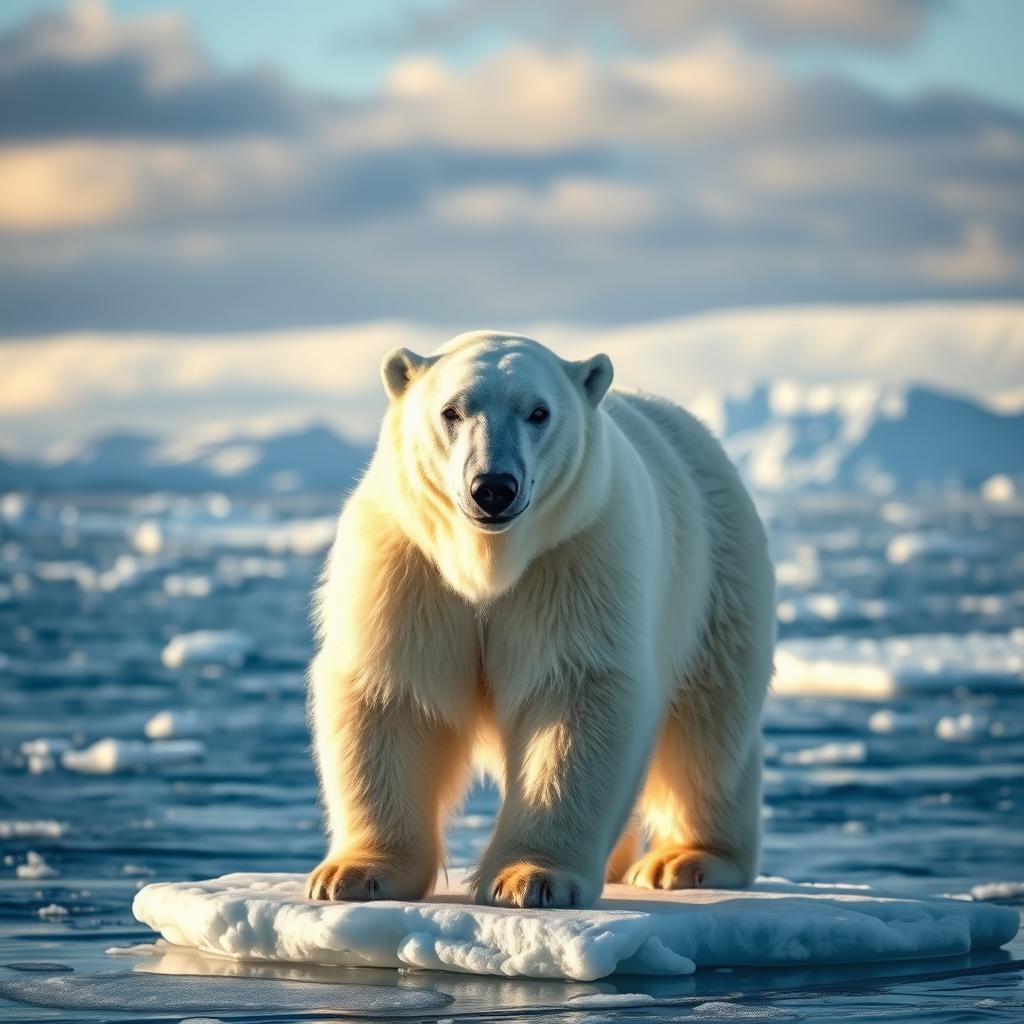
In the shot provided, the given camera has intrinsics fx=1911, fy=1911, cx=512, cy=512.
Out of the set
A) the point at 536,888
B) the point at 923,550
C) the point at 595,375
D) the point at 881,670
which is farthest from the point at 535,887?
the point at 923,550

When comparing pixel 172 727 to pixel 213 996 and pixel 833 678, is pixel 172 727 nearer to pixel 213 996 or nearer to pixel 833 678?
pixel 833 678

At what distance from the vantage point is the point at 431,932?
4.13m

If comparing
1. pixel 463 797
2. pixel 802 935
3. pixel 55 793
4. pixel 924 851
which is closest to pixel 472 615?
pixel 463 797

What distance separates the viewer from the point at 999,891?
602 centimetres

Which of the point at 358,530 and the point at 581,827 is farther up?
the point at 358,530

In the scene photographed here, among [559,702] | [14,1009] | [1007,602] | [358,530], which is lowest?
[14,1009]

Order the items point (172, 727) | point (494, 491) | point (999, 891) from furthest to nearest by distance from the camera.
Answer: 1. point (172, 727)
2. point (999, 891)
3. point (494, 491)

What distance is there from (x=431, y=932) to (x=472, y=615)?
747mm

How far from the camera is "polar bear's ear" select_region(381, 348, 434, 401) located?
4500 mm

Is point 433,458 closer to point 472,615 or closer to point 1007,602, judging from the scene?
point 472,615

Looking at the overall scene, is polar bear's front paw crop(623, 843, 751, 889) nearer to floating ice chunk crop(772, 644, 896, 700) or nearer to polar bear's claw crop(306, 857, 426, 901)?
polar bear's claw crop(306, 857, 426, 901)

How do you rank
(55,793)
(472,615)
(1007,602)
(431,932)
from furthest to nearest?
(1007,602) < (55,793) < (472,615) < (431,932)

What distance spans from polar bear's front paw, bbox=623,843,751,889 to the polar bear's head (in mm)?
1184

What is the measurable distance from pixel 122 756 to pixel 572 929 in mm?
6050
